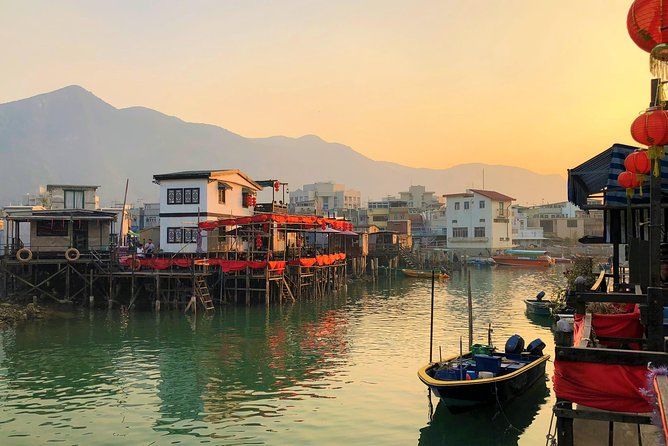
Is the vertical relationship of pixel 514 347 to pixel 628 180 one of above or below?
below

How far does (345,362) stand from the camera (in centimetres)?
2362

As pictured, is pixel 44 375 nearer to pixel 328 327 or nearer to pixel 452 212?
pixel 328 327

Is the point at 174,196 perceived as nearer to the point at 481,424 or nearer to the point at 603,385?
the point at 481,424

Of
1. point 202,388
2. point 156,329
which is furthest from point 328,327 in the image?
point 202,388

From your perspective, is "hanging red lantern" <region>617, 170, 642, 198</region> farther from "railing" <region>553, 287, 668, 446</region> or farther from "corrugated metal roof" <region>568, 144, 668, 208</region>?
"railing" <region>553, 287, 668, 446</region>

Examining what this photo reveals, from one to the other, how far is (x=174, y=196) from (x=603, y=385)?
4178 cm

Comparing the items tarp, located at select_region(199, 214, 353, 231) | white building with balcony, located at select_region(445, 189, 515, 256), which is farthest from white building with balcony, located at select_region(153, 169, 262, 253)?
white building with balcony, located at select_region(445, 189, 515, 256)

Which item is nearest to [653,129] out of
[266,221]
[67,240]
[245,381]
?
[245,381]

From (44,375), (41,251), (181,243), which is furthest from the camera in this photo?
(181,243)

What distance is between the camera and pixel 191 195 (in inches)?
1736

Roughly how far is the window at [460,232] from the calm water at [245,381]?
167 ft

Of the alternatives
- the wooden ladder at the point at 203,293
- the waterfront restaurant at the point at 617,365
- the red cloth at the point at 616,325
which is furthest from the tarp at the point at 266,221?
the red cloth at the point at 616,325

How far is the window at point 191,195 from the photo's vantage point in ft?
144

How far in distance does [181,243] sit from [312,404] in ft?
95.1
